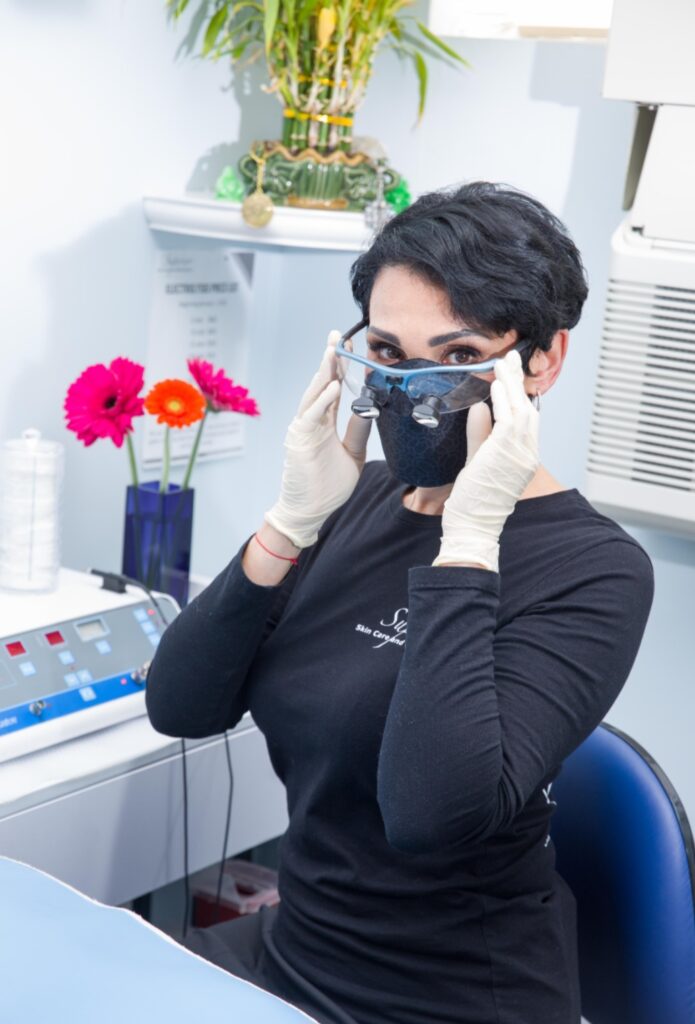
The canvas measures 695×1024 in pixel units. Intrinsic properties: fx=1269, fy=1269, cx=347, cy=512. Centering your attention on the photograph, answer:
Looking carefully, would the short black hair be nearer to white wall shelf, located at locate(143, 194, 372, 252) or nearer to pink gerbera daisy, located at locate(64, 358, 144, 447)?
pink gerbera daisy, located at locate(64, 358, 144, 447)

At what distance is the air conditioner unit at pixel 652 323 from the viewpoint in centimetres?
174

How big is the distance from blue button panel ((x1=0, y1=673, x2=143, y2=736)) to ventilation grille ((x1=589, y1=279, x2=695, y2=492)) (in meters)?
0.75

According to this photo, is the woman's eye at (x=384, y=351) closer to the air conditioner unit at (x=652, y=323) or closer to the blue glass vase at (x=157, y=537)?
the air conditioner unit at (x=652, y=323)

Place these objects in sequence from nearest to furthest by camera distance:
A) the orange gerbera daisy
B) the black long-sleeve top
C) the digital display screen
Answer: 1. the black long-sleeve top
2. the digital display screen
3. the orange gerbera daisy

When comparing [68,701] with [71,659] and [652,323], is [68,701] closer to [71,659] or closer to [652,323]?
[71,659]

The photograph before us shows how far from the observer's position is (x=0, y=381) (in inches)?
75.2

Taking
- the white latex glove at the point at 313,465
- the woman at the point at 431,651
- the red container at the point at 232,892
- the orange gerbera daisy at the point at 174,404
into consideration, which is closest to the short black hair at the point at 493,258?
the woman at the point at 431,651

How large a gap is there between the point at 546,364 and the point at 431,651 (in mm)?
347

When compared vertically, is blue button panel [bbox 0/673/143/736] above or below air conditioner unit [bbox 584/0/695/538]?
below

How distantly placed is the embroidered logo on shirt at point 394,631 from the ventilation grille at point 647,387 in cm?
66

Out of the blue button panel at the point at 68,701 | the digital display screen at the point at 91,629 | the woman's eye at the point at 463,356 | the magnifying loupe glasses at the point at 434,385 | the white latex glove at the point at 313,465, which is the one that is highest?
the woman's eye at the point at 463,356

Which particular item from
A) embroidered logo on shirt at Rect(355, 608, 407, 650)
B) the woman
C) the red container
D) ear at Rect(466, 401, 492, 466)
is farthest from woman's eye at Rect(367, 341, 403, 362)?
the red container

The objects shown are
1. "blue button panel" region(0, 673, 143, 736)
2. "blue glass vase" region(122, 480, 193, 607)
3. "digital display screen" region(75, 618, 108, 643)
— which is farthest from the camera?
"blue glass vase" region(122, 480, 193, 607)

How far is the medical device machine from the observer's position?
5.08ft
